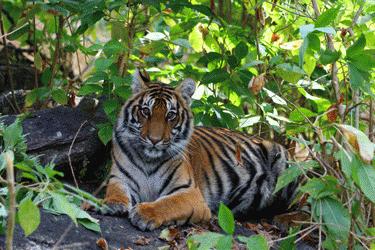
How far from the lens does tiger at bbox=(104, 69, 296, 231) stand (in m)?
5.12

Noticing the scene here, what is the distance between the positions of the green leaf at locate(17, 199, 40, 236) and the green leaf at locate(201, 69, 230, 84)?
2.74 meters

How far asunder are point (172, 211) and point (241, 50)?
1282 millimetres

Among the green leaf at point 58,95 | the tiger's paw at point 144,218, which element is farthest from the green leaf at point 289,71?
the green leaf at point 58,95

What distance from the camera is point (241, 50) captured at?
5594mm

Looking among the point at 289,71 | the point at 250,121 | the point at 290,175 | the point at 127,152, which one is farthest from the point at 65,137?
the point at 290,175

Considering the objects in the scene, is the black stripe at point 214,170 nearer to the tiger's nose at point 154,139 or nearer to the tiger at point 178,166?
the tiger at point 178,166

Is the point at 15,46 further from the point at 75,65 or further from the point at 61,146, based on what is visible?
the point at 61,146

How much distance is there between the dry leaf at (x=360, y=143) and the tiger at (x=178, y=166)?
3.86ft

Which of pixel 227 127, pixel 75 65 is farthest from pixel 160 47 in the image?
pixel 75 65

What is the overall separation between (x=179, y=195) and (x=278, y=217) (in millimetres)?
765

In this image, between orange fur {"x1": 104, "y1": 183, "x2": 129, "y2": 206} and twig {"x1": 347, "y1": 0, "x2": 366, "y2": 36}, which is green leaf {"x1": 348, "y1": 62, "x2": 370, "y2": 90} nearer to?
twig {"x1": 347, "y1": 0, "x2": 366, "y2": 36}

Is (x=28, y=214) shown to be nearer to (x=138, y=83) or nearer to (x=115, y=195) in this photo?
(x=115, y=195)

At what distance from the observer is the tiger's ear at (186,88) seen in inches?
217

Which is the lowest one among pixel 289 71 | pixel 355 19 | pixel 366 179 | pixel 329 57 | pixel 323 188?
pixel 323 188
